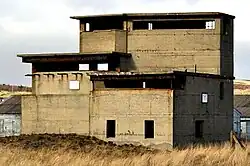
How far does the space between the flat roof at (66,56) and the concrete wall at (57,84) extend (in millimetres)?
Result: 1115

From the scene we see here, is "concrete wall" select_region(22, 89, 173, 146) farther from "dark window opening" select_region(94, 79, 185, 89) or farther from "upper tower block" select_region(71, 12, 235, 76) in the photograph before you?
"upper tower block" select_region(71, 12, 235, 76)

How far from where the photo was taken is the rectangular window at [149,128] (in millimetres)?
40969

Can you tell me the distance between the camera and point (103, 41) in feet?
156

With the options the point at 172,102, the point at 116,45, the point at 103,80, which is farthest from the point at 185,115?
the point at 116,45

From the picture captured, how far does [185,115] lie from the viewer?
41.3 m

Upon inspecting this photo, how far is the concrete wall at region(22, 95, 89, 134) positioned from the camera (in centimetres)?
4369

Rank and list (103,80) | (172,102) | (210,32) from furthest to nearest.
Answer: (210,32) < (103,80) < (172,102)

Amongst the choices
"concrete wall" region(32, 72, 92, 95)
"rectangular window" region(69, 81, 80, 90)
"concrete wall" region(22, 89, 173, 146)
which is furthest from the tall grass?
"rectangular window" region(69, 81, 80, 90)

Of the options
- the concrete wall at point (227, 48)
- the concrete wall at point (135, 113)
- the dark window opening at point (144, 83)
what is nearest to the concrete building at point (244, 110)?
the concrete wall at point (227, 48)

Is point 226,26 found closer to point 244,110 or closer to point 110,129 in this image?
point 110,129

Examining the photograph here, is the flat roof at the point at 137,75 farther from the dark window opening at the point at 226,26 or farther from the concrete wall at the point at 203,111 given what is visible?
the dark window opening at the point at 226,26

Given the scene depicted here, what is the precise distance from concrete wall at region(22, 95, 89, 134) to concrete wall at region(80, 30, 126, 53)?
200 inches

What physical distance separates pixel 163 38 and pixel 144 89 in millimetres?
6343

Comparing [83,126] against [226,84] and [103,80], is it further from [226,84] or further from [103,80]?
[226,84]
